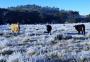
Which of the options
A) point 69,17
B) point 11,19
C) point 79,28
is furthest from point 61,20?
point 79,28

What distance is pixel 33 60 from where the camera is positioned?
1212 centimetres

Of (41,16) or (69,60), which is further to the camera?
(41,16)

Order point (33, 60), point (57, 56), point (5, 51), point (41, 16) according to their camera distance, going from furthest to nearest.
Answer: point (41, 16)
point (5, 51)
point (57, 56)
point (33, 60)

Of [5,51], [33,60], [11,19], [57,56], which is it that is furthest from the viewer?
[11,19]

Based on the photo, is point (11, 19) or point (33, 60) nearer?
point (33, 60)

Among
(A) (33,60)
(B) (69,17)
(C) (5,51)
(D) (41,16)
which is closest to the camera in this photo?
(A) (33,60)

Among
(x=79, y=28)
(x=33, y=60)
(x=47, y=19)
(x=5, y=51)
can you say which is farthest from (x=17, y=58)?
(x=47, y=19)

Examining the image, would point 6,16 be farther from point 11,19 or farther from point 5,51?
point 5,51

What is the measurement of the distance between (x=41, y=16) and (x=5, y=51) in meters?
90.6

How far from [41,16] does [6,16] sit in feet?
42.2

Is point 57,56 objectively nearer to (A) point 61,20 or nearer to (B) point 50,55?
(B) point 50,55

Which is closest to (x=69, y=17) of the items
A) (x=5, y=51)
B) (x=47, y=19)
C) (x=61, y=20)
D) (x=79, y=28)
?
(x=61, y=20)

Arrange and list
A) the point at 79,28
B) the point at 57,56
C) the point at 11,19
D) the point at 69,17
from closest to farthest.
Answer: the point at 57,56
the point at 79,28
the point at 11,19
the point at 69,17

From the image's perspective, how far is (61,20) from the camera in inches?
4491
